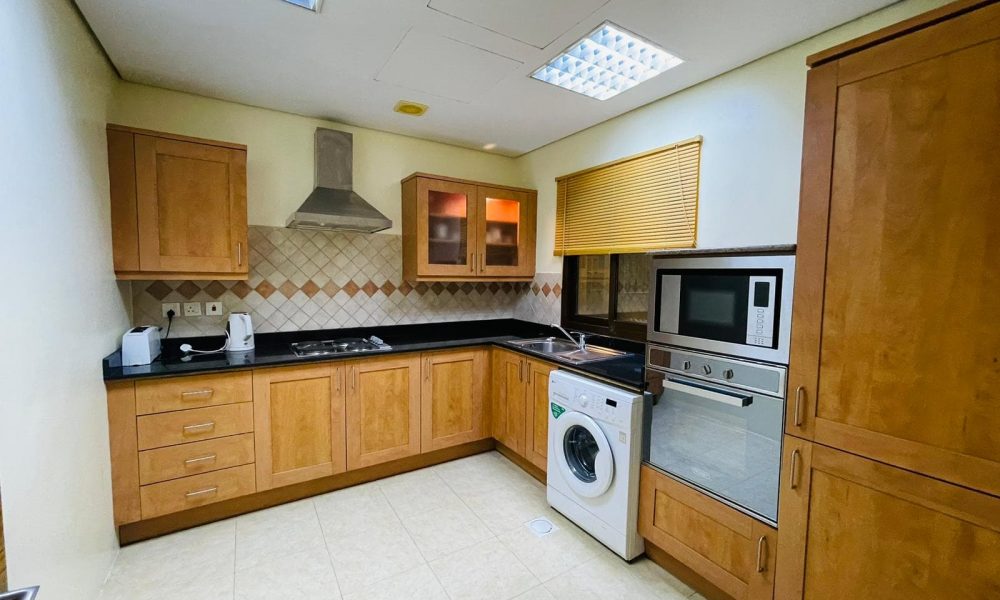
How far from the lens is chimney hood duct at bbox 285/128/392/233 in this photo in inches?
102

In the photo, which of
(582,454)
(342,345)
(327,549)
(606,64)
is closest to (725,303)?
(582,454)

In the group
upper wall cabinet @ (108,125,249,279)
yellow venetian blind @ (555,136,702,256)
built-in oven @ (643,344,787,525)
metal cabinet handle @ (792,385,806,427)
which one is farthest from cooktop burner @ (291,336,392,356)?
metal cabinet handle @ (792,385,806,427)

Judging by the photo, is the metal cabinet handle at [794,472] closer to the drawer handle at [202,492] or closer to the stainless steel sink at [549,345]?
the stainless steel sink at [549,345]

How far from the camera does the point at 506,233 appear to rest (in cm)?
339

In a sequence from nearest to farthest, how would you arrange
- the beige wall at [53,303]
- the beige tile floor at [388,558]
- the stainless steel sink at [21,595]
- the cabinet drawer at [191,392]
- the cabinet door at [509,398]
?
the stainless steel sink at [21,595] → the beige wall at [53,303] → the beige tile floor at [388,558] → the cabinet drawer at [191,392] → the cabinet door at [509,398]

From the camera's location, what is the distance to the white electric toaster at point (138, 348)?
207 centimetres

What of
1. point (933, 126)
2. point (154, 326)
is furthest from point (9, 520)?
point (933, 126)

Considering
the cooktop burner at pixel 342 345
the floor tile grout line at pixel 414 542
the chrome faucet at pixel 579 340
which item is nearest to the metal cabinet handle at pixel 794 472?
the floor tile grout line at pixel 414 542

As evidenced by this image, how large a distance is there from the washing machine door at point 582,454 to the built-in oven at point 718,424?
0.22m

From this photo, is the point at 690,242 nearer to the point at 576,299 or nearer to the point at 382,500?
the point at 576,299

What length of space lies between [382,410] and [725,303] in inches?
82.3

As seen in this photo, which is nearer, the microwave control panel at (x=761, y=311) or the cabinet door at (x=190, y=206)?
the microwave control panel at (x=761, y=311)

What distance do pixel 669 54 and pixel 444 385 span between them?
2.35 metres

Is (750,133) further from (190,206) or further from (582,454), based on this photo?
(190,206)
